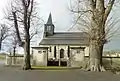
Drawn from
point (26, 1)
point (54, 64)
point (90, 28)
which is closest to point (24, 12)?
point (26, 1)

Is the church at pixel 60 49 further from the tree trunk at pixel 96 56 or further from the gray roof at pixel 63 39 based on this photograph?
the tree trunk at pixel 96 56

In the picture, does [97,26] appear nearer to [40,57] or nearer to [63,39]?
[40,57]

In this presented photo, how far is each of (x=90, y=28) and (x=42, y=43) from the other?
47.1 m

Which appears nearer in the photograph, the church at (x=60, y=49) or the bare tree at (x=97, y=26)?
the bare tree at (x=97, y=26)

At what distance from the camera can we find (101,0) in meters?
Result: 20.8

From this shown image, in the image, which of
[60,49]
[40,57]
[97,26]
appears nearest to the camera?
[97,26]

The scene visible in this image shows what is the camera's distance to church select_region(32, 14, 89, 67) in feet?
134

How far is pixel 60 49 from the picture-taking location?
65.9 metres

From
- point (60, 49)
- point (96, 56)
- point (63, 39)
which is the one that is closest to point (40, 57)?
point (96, 56)

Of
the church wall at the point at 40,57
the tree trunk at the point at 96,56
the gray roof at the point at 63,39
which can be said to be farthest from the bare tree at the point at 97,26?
the gray roof at the point at 63,39

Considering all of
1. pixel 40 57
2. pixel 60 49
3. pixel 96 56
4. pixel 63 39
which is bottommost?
pixel 40 57

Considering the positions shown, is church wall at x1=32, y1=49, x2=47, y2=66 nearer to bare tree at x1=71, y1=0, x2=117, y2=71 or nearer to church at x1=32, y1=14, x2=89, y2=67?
church at x1=32, y1=14, x2=89, y2=67

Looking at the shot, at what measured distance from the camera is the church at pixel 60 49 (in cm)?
4076

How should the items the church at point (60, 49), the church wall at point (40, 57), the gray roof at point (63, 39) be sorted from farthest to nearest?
the gray roof at point (63, 39)
the church wall at point (40, 57)
the church at point (60, 49)
